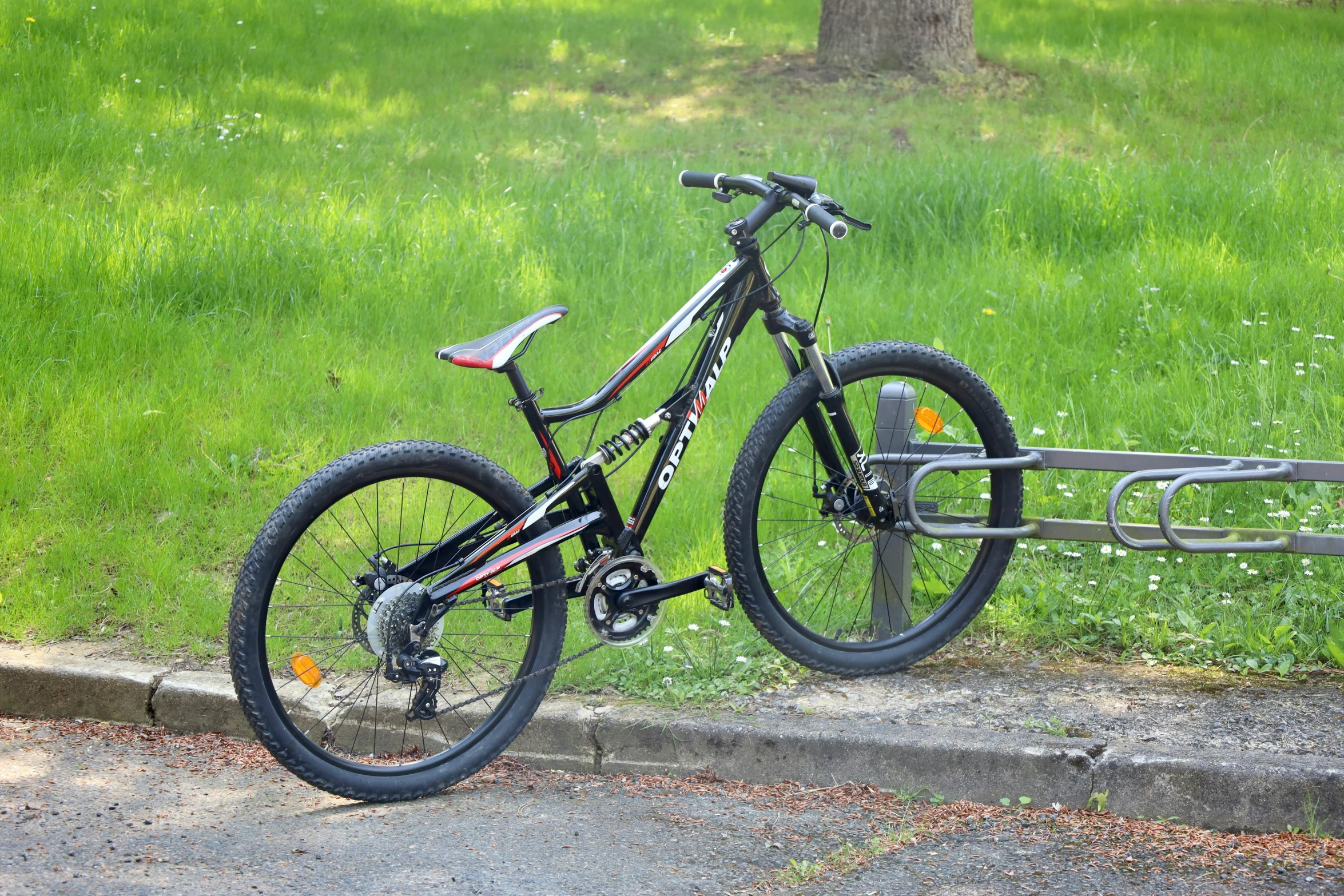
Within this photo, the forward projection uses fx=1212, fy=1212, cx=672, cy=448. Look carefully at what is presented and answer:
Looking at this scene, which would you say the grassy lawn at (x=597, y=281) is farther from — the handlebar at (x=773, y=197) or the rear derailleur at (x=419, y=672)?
the handlebar at (x=773, y=197)

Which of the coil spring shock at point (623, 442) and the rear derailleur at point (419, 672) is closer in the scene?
the rear derailleur at point (419, 672)

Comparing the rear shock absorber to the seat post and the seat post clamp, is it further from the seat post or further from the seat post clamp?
the seat post clamp

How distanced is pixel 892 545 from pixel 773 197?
49.8 inches

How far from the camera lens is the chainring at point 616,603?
11.6 feet

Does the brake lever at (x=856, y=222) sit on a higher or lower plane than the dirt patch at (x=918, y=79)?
lower

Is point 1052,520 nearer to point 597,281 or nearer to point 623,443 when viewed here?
point 623,443

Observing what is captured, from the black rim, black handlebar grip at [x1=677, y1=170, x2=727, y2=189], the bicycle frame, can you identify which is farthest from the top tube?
the black rim

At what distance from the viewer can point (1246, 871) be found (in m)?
2.95

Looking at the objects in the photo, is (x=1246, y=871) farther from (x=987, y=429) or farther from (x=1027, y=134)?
(x=1027, y=134)

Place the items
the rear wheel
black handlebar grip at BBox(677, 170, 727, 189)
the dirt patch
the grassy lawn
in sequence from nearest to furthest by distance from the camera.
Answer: the rear wheel
black handlebar grip at BBox(677, 170, 727, 189)
the grassy lawn
the dirt patch

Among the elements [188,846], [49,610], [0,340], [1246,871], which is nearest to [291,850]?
[188,846]

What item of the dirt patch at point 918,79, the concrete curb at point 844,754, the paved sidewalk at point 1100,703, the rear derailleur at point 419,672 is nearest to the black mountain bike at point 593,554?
the rear derailleur at point 419,672

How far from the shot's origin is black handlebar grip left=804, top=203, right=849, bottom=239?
342 centimetres

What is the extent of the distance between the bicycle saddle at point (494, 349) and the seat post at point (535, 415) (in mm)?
47
